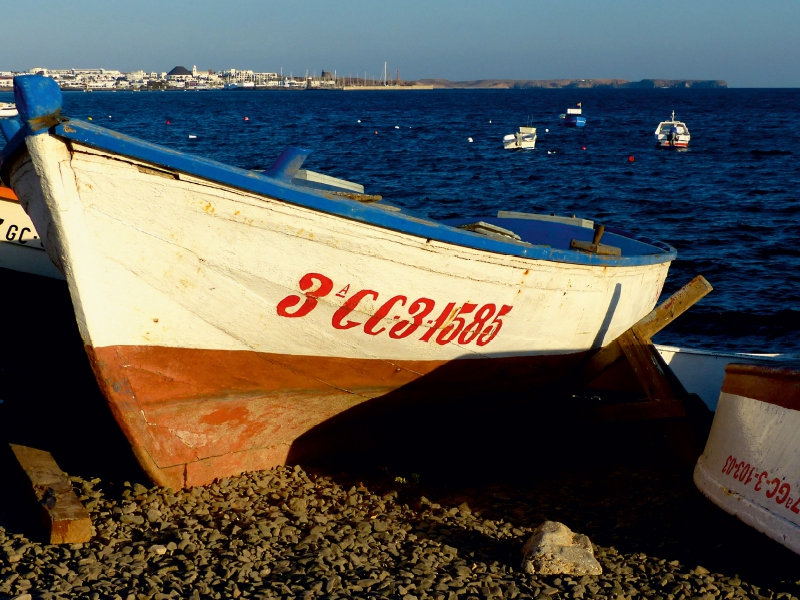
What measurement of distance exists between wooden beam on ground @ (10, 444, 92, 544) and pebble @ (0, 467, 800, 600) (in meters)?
0.09

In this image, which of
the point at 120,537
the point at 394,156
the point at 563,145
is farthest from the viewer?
the point at 563,145

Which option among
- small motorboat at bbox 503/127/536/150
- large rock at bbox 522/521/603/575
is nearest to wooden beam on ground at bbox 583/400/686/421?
large rock at bbox 522/521/603/575

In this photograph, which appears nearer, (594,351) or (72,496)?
(72,496)

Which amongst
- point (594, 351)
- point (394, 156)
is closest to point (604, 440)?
point (594, 351)

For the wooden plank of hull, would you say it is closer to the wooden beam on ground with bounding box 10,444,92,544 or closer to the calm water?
the wooden beam on ground with bounding box 10,444,92,544

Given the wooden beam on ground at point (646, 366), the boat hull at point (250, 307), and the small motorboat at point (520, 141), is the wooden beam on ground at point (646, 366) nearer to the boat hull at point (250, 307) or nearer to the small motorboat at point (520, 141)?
the boat hull at point (250, 307)

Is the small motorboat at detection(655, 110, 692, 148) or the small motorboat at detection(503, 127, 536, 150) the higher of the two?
the small motorboat at detection(655, 110, 692, 148)

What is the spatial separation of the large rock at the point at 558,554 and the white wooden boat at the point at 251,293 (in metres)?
1.82

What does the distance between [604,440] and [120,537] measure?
450cm

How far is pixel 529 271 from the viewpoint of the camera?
638cm

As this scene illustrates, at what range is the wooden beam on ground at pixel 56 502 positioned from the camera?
4.97 metres

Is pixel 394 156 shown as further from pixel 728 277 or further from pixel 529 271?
pixel 529 271

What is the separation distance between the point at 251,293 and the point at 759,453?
3533 millimetres

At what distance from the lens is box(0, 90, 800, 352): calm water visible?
14414 mm
